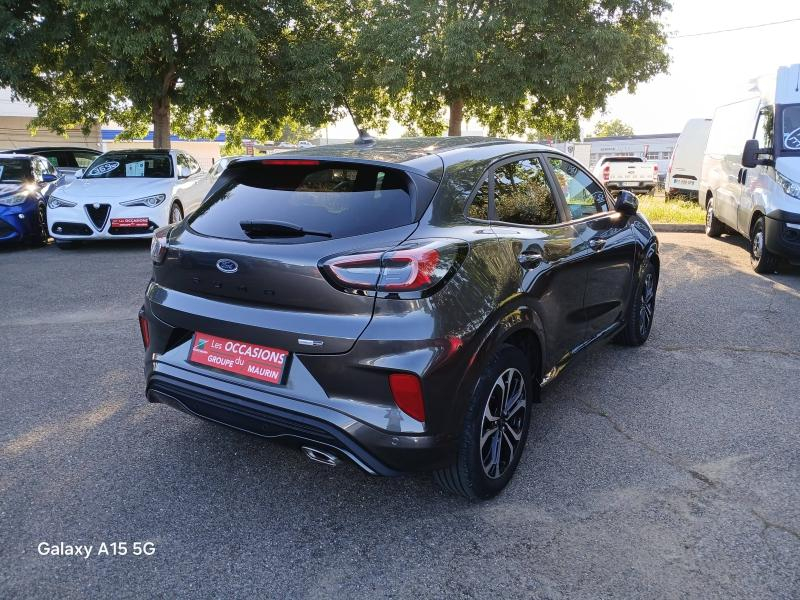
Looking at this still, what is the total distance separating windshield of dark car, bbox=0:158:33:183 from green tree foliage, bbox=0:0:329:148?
3.55 m

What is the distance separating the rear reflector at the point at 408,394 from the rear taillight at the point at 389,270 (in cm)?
33

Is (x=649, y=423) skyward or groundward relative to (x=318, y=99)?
groundward

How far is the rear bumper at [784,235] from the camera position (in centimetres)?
757

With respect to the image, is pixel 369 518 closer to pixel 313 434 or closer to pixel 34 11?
pixel 313 434

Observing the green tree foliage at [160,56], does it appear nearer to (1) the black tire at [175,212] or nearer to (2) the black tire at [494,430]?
(1) the black tire at [175,212]

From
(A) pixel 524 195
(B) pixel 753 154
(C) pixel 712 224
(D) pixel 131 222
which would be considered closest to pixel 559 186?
(A) pixel 524 195

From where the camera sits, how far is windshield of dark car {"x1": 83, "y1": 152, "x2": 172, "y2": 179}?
10688mm

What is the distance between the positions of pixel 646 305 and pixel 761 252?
4022mm

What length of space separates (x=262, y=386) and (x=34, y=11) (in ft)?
52.7

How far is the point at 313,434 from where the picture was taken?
252 centimetres

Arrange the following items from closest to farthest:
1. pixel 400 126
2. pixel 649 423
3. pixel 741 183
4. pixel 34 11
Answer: pixel 649 423, pixel 741 183, pixel 34 11, pixel 400 126

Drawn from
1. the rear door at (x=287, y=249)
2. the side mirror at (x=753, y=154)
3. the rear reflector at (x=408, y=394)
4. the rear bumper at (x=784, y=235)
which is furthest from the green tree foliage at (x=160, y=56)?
the rear reflector at (x=408, y=394)

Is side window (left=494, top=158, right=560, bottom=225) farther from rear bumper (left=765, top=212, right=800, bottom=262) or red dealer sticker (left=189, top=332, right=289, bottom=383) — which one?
rear bumper (left=765, top=212, right=800, bottom=262)

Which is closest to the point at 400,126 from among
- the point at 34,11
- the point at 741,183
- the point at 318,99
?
the point at 318,99
